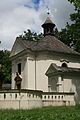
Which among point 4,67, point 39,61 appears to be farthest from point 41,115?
point 4,67

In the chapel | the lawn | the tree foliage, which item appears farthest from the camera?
the tree foliage

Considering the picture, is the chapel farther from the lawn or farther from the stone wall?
the lawn

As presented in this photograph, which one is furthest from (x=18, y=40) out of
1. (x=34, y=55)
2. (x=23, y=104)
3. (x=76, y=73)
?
(x=23, y=104)

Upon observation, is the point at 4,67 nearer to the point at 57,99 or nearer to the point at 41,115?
the point at 57,99

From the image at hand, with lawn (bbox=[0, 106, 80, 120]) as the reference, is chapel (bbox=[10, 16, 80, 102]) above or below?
above

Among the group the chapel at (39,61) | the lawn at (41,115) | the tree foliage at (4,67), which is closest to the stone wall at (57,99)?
the chapel at (39,61)

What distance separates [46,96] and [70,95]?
2937 millimetres

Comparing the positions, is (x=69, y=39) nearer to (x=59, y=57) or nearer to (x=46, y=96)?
(x=59, y=57)

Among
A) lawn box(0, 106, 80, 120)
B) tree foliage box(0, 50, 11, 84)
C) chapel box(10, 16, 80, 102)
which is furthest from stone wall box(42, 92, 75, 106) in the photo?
tree foliage box(0, 50, 11, 84)

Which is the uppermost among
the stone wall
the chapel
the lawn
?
the chapel

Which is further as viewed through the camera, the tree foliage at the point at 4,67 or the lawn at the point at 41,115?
the tree foliage at the point at 4,67

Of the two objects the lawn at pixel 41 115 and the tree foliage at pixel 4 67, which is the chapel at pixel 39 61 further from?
the tree foliage at pixel 4 67

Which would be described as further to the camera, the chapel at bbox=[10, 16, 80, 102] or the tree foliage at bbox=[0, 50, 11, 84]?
the tree foliage at bbox=[0, 50, 11, 84]

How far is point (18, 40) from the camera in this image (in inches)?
1523
